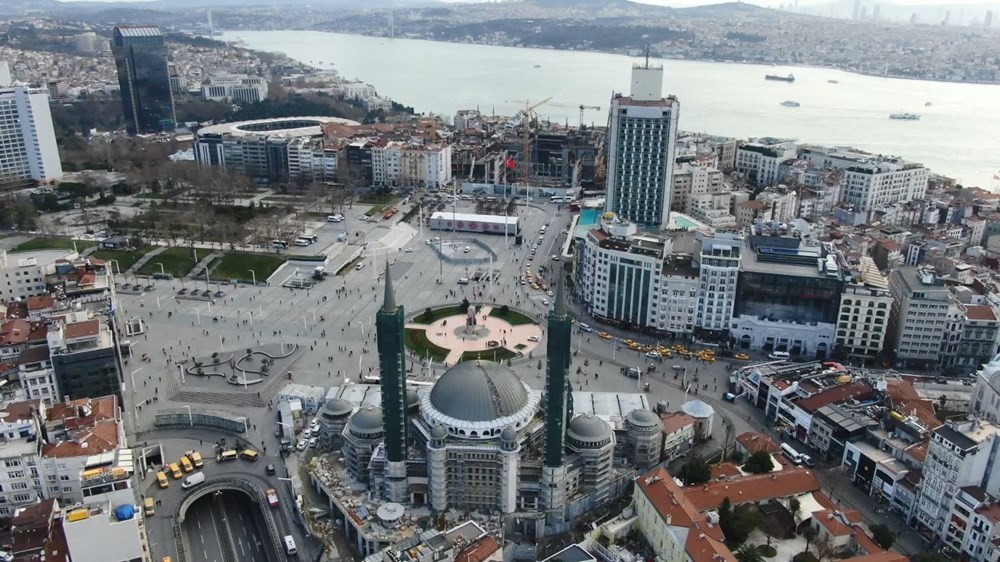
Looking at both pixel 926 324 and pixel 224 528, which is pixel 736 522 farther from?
pixel 926 324

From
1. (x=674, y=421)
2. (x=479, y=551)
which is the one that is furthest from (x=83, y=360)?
(x=674, y=421)

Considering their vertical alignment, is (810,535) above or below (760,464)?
below

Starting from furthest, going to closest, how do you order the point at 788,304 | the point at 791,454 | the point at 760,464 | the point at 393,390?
the point at 788,304 < the point at 791,454 < the point at 760,464 < the point at 393,390

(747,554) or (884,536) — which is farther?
(884,536)

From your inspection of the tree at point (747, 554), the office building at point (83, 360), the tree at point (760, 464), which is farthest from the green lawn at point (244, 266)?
the tree at point (747, 554)

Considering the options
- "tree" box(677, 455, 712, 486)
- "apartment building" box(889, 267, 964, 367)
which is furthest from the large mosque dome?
"apartment building" box(889, 267, 964, 367)

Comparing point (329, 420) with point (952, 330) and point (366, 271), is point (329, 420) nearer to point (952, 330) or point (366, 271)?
point (366, 271)

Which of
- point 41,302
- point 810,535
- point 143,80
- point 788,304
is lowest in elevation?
point 810,535

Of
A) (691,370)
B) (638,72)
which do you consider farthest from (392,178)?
(691,370)
